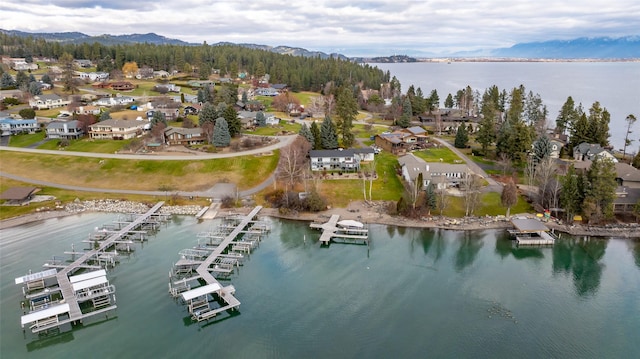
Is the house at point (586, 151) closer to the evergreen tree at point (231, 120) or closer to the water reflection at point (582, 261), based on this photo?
the water reflection at point (582, 261)

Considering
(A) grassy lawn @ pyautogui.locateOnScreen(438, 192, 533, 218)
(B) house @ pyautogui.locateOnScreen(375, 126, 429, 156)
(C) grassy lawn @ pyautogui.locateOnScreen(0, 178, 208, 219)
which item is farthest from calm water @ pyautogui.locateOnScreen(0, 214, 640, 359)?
(B) house @ pyautogui.locateOnScreen(375, 126, 429, 156)

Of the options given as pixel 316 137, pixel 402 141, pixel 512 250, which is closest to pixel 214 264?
pixel 512 250

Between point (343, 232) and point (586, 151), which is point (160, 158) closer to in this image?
point (343, 232)

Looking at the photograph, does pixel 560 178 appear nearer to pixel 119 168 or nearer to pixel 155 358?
pixel 155 358

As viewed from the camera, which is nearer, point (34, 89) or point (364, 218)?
point (364, 218)

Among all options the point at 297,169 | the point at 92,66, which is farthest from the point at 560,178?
the point at 92,66

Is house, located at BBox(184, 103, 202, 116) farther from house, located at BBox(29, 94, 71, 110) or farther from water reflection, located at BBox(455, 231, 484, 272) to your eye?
water reflection, located at BBox(455, 231, 484, 272)
